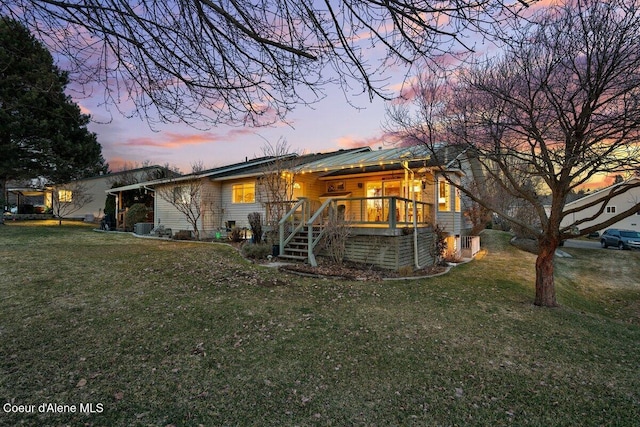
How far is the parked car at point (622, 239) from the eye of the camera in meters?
22.1

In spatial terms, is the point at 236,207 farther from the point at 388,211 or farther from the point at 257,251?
the point at 388,211

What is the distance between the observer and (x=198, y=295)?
6.13 meters

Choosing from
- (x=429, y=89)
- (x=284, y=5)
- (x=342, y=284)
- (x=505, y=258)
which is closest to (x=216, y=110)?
(x=284, y=5)

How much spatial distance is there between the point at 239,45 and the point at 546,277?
7.58 metres

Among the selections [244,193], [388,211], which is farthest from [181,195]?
[388,211]

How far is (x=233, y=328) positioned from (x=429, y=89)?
6.55m

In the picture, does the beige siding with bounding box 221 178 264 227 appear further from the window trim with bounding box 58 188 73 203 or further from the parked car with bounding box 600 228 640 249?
the parked car with bounding box 600 228 640 249

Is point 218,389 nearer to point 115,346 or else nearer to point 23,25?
point 115,346

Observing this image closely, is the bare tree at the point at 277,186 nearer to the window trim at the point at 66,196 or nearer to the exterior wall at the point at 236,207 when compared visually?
the exterior wall at the point at 236,207

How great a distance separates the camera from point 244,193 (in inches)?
619

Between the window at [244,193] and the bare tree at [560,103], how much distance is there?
9.95 m

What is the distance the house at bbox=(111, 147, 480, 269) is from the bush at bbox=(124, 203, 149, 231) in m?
1.81

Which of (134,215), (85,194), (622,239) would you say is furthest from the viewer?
(85,194)

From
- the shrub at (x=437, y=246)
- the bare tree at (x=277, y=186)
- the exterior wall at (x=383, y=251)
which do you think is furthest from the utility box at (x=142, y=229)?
the shrub at (x=437, y=246)
